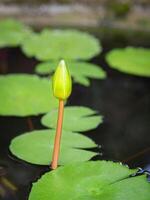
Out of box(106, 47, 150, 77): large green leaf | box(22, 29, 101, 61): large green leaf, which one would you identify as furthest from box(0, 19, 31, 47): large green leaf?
box(106, 47, 150, 77): large green leaf

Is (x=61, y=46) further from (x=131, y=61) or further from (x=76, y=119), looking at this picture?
(x=76, y=119)

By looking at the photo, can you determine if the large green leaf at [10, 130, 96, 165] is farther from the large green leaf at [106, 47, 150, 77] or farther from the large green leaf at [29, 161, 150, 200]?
the large green leaf at [106, 47, 150, 77]

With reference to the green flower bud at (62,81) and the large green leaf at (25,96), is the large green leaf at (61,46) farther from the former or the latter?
the green flower bud at (62,81)

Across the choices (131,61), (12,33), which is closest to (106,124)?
(131,61)

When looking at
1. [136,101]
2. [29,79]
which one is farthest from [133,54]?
[29,79]

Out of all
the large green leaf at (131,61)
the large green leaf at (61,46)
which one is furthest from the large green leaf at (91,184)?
the large green leaf at (61,46)
